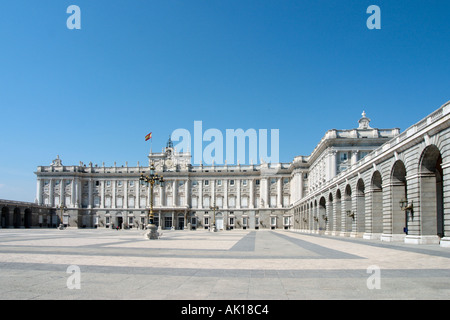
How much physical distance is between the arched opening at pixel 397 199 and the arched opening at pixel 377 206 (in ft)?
13.2

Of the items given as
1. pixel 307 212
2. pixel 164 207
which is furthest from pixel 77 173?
pixel 307 212

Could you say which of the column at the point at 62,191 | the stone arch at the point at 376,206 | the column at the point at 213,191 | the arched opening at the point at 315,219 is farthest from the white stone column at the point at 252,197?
the stone arch at the point at 376,206

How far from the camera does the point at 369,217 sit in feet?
111

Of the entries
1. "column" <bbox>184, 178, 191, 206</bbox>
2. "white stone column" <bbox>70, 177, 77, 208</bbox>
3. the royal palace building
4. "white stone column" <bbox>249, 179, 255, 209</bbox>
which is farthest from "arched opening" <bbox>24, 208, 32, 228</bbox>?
"white stone column" <bbox>249, 179, 255, 209</bbox>

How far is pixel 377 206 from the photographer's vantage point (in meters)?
33.4

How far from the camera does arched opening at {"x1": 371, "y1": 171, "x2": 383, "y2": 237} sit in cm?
3316

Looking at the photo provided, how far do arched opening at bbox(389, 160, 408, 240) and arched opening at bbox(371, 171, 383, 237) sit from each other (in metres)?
4.03

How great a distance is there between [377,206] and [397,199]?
4.43m

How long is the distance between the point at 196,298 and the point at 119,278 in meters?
3.49

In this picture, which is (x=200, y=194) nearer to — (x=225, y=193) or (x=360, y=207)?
(x=225, y=193)

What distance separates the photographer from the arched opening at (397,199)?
28.8 meters

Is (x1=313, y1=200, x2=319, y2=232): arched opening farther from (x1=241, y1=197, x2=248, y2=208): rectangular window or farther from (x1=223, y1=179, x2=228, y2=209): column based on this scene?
(x1=223, y1=179, x2=228, y2=209): column

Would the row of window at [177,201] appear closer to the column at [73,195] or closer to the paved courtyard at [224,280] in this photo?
the column at [73,195]

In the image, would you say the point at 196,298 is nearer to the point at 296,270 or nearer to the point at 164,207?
the point at 296,270
